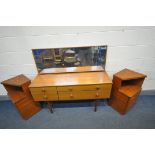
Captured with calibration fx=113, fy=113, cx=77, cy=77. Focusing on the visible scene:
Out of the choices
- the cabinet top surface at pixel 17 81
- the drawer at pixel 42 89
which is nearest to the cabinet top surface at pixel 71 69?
the cabinet top surface at pixel 17 81

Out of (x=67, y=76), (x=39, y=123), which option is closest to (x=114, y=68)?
(x=67, y=76)

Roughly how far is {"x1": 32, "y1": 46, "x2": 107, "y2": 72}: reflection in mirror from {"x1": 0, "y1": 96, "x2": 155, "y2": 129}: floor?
3.02 feet

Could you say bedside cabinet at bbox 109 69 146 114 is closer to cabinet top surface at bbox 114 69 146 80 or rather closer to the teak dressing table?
cabinet top surface at bbox 114 69 146 80

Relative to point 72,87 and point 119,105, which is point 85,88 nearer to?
point 72,87

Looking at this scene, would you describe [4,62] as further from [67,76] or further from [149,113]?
[149,113]

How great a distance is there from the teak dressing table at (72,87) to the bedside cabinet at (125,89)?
0.81ft

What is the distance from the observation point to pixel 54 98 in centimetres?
211

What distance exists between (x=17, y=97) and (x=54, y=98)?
2.35 ft

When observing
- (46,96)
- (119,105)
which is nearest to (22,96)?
(46,96)

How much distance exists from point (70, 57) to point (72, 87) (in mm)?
663

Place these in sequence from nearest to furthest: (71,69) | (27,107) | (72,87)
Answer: (72,87)
(27,107)
(71,69)

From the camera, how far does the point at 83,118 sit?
2252 mm

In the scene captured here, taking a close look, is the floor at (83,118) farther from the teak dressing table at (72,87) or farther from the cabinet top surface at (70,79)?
the cabinet top surface at (70,79)

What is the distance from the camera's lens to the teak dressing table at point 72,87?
1.96m
